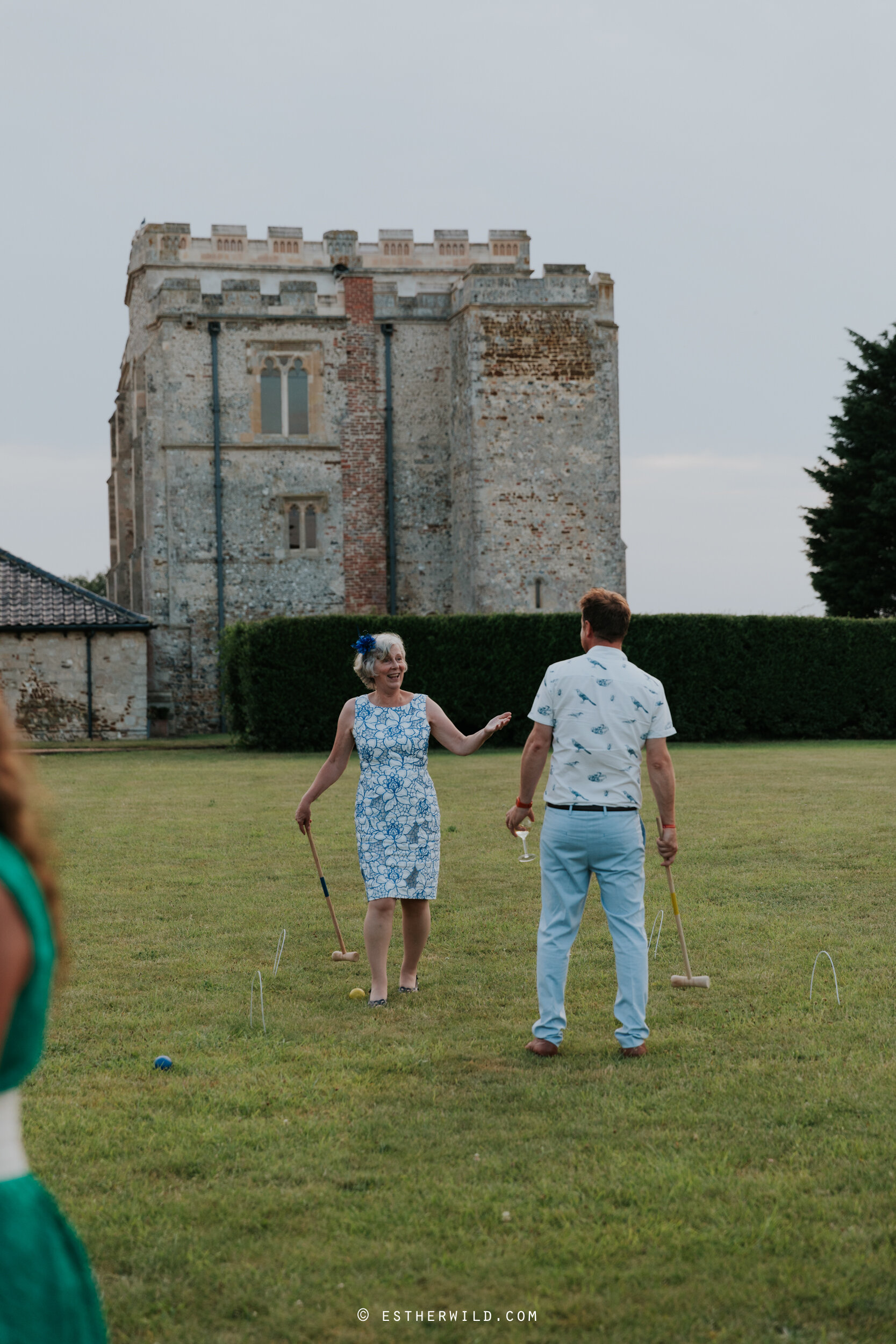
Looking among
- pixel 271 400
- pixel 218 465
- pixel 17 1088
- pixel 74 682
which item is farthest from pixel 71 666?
pixel 17 1088

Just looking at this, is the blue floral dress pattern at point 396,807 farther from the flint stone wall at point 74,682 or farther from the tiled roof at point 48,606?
the flint stone wall at point 74,682

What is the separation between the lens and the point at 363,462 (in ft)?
113

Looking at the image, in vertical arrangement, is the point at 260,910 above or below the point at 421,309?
below

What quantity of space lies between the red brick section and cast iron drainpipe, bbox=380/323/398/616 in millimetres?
114

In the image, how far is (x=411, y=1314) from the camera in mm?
3398

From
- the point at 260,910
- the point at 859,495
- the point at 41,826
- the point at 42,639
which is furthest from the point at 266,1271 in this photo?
the point at 859,495

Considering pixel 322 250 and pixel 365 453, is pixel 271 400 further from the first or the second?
pixel 322 250

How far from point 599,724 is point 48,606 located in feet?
92.1

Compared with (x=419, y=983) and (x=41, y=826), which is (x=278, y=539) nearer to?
(x=419, y=983)

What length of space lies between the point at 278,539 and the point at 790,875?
25.1m

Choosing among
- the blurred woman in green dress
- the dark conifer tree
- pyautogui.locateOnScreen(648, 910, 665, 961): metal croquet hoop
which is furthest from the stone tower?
the blurred woman in green dress

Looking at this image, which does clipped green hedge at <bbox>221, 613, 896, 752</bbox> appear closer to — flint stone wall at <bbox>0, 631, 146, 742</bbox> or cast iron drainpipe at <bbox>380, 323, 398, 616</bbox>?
flint stone wall at <bbox>0, 631, 146, 742</bbox>

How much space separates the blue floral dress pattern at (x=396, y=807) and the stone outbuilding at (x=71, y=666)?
1010 inches

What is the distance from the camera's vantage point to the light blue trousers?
217 inches
